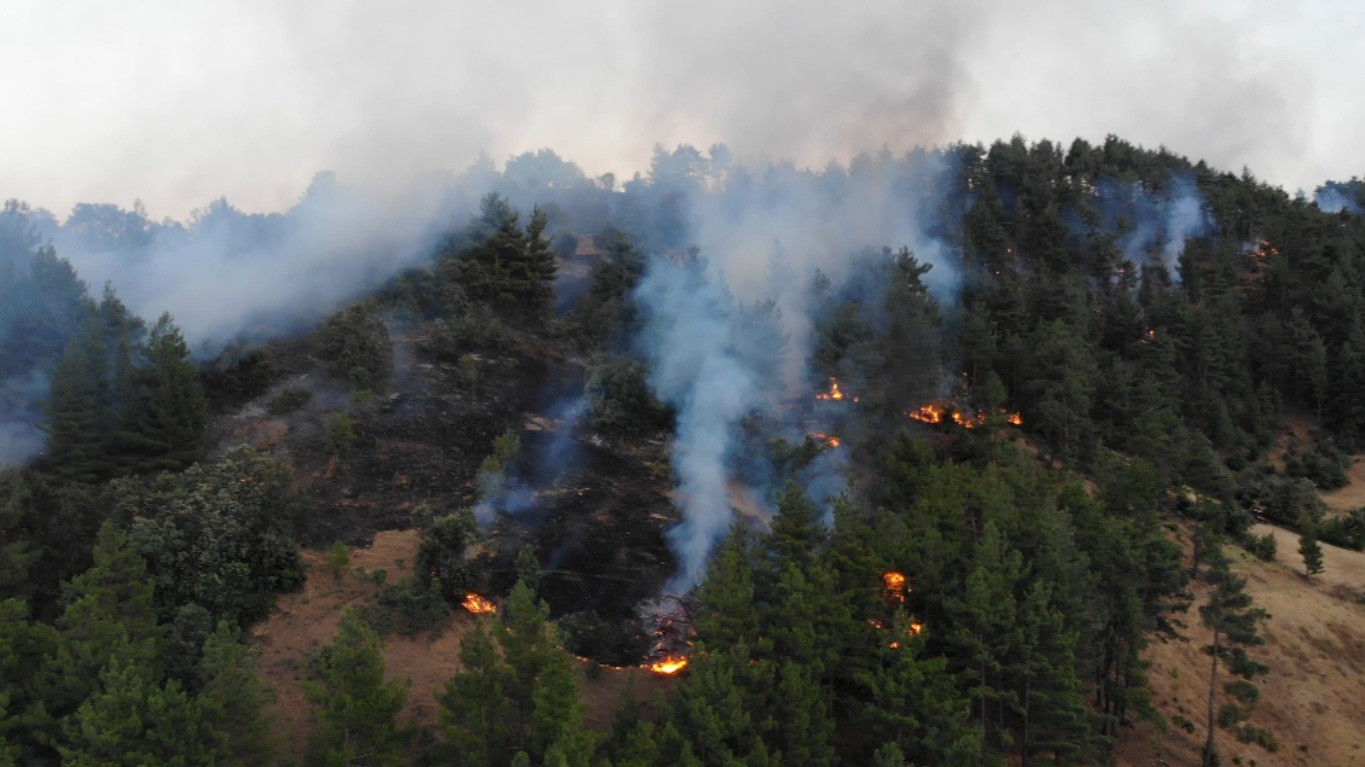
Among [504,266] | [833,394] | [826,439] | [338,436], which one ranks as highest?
[504,266]

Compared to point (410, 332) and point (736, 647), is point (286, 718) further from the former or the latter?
point (410, 332)

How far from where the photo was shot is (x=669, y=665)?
26.8 meters

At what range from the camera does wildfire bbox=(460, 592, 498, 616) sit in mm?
27656

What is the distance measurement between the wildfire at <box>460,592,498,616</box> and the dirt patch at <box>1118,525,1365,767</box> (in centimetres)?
2490

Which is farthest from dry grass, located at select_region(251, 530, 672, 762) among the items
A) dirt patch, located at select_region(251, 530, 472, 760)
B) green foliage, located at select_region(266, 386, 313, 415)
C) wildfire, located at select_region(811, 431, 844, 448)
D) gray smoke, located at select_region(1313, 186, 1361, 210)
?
gray smoke, located at select_region(1313, 186, 1361, 210)

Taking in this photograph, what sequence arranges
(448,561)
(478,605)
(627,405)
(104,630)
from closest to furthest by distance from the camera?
(104,630)
(478,605)
(448,561)
(627,405)

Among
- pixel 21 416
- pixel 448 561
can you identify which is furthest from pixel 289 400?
pixel 448 561

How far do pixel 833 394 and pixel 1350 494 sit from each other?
4163 cm

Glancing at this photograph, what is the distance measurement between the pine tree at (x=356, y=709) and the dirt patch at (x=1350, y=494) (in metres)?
62.2

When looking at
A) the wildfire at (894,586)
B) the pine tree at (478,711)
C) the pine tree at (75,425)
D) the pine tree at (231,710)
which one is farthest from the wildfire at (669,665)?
the pine tree at (75,425)

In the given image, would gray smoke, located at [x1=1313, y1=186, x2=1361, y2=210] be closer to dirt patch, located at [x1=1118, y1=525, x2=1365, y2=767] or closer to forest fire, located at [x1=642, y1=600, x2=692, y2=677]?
dirt patch, located at [x1=1118, y1=525, x2=1365, y2=767]

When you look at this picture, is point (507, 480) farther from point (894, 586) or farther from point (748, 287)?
point (748, 287)

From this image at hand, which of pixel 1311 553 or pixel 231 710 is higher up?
pixel 1311 553

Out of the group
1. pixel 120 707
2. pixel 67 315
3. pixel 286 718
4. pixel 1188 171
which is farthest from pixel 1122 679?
pixel 1188 171
